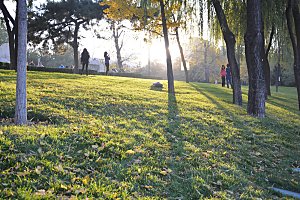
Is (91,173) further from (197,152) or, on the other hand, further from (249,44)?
(249,44)

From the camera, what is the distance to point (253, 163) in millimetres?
5109

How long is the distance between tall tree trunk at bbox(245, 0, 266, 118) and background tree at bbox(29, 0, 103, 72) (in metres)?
15.3

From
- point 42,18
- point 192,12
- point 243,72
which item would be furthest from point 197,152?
point 243,72

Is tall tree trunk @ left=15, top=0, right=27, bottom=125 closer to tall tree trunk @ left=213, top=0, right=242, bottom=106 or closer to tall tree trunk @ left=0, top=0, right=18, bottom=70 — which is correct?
tall tree trunk @ left=213, top=0, right=242, bottom=106

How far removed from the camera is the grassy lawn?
3.18 metres

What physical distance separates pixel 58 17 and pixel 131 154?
20.2 m

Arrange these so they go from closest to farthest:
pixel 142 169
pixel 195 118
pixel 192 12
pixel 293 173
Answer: pixel 142 169
pixel 293 173
pixel 195 118
pixel 192 12

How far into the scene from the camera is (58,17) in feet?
72.3

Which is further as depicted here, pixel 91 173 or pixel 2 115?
pixel 2 115

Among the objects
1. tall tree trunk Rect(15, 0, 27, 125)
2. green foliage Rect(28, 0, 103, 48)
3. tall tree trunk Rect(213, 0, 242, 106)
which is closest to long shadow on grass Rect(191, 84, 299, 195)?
tall tree trunk Rect(213, 0, 242, 106)

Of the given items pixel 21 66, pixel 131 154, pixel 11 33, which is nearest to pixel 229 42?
pixel 131 154

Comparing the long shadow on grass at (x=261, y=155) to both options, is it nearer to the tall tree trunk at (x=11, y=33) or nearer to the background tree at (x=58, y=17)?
the tall tree trunk at (x=11, y=33)

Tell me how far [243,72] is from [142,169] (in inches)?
1495

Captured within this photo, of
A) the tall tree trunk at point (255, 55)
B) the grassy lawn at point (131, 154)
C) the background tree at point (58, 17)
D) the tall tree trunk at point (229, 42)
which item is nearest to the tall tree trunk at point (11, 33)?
the background tree at point (58, 17)
